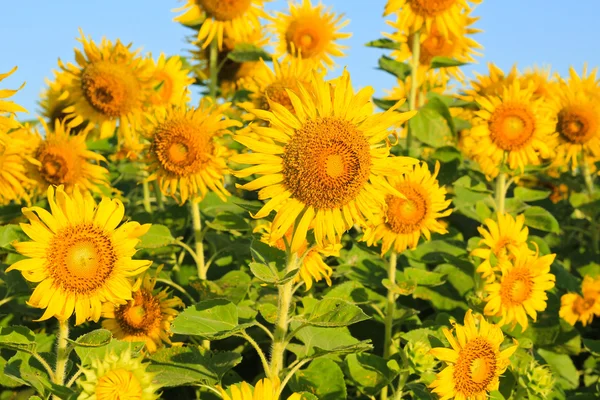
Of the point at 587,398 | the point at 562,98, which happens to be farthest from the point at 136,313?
the point at 562,98

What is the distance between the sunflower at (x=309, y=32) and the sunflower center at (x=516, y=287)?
342cm

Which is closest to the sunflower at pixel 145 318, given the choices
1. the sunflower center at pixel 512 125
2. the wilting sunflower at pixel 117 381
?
the wilting sunflower at pixel 117 381

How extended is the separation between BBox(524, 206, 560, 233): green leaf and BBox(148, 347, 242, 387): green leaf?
111 inches

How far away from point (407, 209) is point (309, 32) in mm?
3400

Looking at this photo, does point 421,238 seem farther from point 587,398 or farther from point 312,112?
point 312,112

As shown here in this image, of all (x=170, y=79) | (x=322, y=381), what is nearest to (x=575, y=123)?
(x=170, y=79)

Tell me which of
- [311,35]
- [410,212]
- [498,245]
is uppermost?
[311,35]

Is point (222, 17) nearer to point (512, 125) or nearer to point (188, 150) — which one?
point (188, 150)

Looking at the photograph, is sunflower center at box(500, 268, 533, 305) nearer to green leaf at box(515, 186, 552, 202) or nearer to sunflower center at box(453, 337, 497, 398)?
sunflower center at box(453, 337, 497, 398)

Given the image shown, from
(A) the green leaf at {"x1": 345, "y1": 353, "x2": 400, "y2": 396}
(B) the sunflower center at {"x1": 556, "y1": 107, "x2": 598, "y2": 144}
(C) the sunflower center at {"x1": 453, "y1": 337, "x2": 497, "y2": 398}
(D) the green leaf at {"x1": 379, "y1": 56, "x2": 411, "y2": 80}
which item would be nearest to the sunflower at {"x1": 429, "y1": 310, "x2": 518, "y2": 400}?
→ (C) the sunflower center at {"x1": 453, "y1": 337, "x2": 497, "y2": 398}

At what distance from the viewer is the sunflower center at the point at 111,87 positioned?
5.68m

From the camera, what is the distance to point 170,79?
6238 mm

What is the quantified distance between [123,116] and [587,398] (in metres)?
3.76

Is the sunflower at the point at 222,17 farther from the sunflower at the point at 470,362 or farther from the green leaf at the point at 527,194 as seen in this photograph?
the sunflower at the point at 470,362
